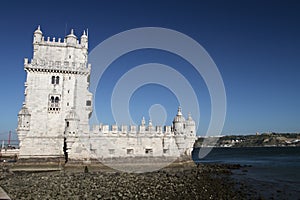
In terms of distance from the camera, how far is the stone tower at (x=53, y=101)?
2958 cm

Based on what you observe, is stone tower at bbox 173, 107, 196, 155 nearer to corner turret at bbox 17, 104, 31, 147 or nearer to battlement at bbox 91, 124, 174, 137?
battlement at bbox 91, 124, 174, 137

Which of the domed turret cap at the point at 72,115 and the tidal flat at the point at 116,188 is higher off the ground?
the domed turret cap at the point at 72,115

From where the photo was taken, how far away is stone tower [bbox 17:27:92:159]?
2958 centimetres

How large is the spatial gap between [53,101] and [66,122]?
306 cm

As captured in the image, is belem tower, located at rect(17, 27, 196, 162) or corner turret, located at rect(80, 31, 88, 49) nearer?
belem tower, located at rect(17, 27, 196, 162)

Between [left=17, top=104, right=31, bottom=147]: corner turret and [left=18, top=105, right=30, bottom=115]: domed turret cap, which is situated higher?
[left=18, top=105, right=30, bottom=115]: domed turret cap

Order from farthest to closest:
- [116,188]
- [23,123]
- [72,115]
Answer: [72,115]
[23,123]
[116,188]

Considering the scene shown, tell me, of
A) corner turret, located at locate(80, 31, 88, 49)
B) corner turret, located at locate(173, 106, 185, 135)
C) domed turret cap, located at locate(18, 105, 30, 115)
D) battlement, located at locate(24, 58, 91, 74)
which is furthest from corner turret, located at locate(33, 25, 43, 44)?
corner turret, located at locate(173, 106, 185, 135)

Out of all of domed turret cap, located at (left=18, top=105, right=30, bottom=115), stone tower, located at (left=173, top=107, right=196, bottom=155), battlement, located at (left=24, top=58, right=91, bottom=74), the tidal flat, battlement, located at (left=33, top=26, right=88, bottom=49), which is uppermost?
battlement, located at (left=33, top=26, right=88, bottom=49)

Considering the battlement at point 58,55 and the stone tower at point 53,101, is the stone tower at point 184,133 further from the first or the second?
the battlement at point 58,55

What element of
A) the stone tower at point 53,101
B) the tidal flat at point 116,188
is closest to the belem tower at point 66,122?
the stone tower at point 53,101

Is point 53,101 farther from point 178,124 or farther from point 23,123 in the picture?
point 178,124

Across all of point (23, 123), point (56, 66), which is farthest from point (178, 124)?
point (23, 123)

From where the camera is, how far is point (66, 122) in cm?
2998
